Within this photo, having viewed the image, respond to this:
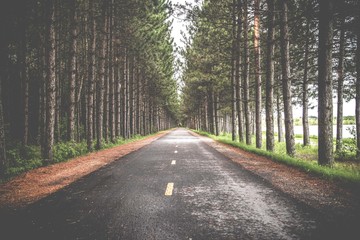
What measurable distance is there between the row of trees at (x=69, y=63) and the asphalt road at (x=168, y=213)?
5.78 meters

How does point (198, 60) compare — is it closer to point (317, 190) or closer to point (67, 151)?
point (67, 151)

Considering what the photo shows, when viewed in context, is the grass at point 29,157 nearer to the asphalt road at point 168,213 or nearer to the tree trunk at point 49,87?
the tree trunk at point 49,87

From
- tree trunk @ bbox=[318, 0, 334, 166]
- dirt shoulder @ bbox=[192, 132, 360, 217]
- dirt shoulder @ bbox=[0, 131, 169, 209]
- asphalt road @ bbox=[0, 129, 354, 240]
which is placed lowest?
dirt shoulder @ bbox=[0, 131, 169, 209]

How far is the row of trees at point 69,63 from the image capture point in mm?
16188

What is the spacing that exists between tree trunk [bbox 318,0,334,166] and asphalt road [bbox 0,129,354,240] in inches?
148

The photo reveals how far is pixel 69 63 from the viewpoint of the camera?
18.8 metres

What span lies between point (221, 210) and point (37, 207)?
3881 millimetres

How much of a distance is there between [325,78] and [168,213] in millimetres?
8131

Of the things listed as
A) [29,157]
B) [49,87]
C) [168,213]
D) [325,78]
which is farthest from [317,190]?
[29,157]

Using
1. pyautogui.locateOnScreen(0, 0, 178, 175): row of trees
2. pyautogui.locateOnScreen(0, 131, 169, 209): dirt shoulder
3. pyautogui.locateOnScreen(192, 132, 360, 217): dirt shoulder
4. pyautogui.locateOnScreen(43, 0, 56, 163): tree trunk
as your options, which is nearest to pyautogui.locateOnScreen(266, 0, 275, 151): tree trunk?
pyautogui.locateOnScreen(192, 132, 360, 217): dirt shoulder

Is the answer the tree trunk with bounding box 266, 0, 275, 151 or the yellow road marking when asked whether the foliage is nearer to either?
the yellow road marking

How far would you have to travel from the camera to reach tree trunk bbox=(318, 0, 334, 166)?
10.4 metres

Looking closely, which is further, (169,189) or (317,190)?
(169,189)

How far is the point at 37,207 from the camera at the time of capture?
6.20m
